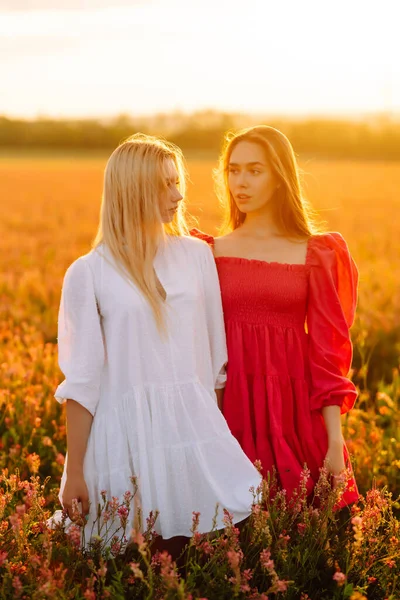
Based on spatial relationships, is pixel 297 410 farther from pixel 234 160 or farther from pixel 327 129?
pixel 327 129

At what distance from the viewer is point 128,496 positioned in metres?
2.76

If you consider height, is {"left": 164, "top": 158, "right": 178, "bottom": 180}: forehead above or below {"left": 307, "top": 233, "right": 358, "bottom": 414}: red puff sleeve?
above

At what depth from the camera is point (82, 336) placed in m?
2.98

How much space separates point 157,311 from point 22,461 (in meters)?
1.48

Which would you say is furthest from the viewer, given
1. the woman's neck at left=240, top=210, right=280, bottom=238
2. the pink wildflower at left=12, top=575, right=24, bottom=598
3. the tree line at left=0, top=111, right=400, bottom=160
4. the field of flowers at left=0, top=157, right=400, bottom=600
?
the tree line at left=0, top=111, right=400, bottom=160

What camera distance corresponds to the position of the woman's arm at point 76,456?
9.77 feet

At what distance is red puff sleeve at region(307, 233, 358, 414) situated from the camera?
345 centimetres

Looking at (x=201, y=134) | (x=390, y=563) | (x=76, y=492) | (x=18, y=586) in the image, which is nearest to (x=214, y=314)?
(x=76, y=492)

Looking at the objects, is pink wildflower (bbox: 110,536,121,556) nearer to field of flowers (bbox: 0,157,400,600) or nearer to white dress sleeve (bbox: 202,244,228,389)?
field of flowers (bbox: 0,157,400,600)

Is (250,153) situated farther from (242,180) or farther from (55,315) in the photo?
(55,315)

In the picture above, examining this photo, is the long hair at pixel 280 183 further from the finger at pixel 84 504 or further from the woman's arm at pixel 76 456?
the finger at pixel 84 504

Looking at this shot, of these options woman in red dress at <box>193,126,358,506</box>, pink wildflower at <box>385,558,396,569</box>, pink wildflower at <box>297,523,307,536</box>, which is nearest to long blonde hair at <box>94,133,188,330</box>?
woman in red dress at <box>193,126,358,506</box>

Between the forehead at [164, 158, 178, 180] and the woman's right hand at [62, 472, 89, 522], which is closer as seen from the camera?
the woman's right hand at [62, 472, 89, 522]

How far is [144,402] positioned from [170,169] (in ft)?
3.09
